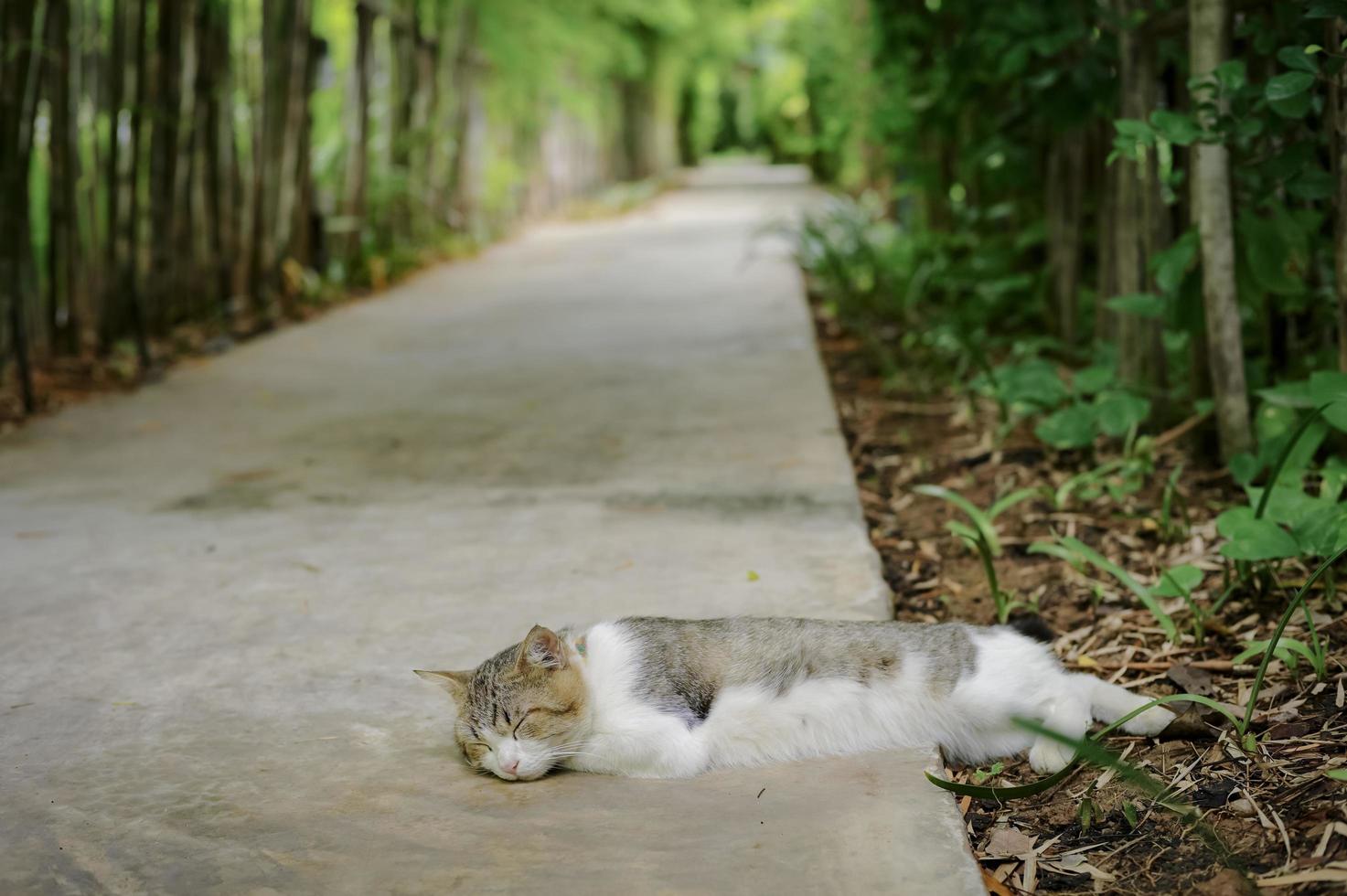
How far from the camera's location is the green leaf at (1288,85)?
2.35 metres

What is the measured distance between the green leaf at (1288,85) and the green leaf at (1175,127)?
275 mm

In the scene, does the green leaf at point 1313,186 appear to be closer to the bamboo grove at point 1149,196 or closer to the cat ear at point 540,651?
the bamboo grove at point 1149,196

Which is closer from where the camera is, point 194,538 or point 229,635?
point 229,635

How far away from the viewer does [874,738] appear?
209 cm

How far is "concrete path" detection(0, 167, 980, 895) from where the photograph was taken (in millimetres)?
1736

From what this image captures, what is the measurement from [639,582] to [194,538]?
47.8 inches

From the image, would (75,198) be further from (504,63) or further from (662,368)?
(504,63)

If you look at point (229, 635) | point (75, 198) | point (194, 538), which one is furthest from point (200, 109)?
point (229, 635)

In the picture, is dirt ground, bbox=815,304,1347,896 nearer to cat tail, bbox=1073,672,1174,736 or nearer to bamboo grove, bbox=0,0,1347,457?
cat tail, bbox=1073,672,1174,736

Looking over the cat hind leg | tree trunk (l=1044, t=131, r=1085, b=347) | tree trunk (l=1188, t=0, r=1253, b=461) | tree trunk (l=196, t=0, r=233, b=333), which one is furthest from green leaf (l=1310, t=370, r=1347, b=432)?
tree trunk (l=196, t=0, r=233, b=333)

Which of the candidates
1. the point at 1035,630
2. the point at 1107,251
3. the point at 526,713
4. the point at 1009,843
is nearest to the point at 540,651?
the point at 526,713

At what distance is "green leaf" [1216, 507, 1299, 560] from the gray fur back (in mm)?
564

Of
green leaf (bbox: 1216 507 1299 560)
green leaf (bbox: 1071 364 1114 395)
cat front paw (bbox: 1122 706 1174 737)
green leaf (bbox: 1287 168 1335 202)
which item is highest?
green leaf (bbox: 1287 168 1335 202)

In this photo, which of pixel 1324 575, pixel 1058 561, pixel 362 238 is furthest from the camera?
pixel 362 238
